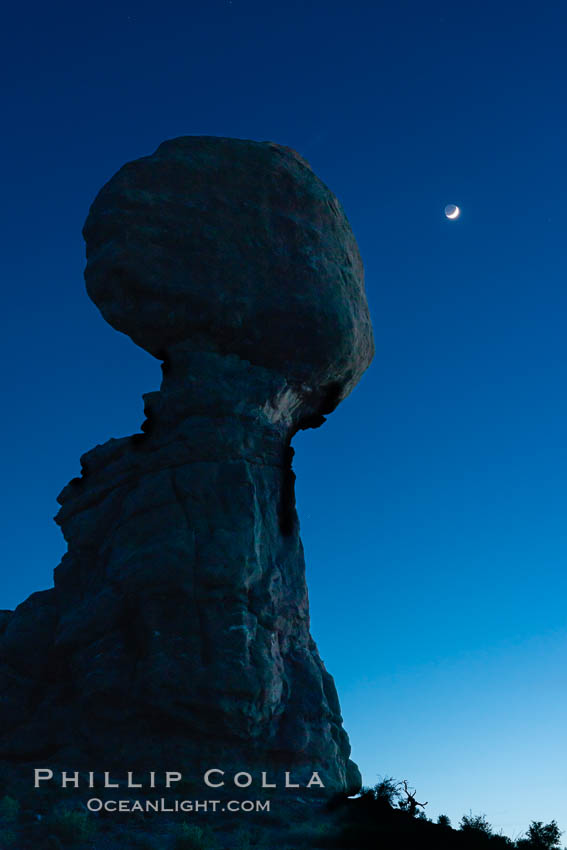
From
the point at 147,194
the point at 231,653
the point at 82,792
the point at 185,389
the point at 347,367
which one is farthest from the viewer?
the point at 347,367

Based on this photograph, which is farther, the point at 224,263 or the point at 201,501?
the point at 224,263

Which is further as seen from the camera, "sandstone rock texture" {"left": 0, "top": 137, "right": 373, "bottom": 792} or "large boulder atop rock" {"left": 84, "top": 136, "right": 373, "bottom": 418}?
"large boulder atop rock" {"left": 84, "top": 136, "right": 373, "bottom": 418}

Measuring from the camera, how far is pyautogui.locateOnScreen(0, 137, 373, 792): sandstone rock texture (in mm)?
15219

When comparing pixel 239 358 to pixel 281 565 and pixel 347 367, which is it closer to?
pixel 347 367

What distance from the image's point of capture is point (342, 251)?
2052 cm

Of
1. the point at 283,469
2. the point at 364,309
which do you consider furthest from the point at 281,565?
the point at 364,309

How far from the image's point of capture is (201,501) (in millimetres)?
16391

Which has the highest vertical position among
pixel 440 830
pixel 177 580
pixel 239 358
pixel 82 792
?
pixel 239 358

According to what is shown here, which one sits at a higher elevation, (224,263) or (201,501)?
(224,263)

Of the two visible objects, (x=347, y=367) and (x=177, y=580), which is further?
(x=347, y=367)

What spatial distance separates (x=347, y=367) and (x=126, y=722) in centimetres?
893

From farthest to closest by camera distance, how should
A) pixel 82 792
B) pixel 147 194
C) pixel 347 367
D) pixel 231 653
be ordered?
pixel 347 367, pixel 147 194, pixel 231 653, pixel 82 792

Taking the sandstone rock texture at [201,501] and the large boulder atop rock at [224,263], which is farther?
the large boulder atop rock at [224,263]

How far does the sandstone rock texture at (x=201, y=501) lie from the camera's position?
599 inches
